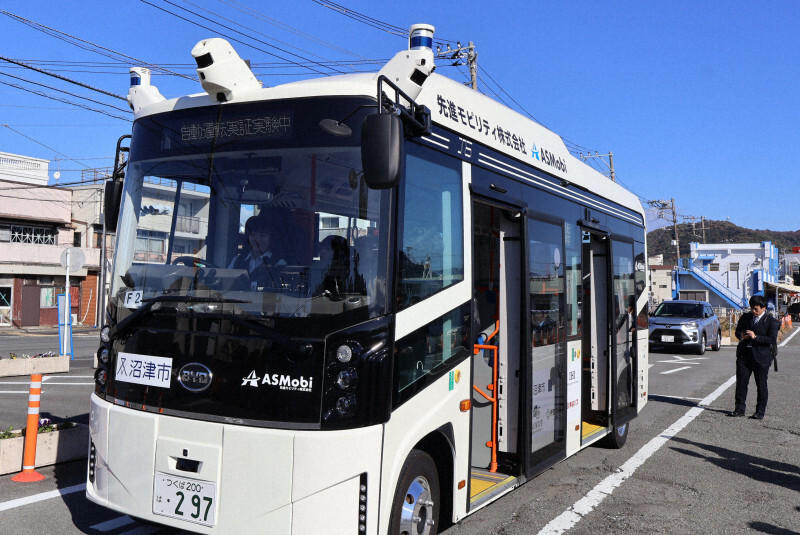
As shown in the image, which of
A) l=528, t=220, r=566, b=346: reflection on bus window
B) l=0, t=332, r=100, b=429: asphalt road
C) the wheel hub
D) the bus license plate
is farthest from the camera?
Answer: l=0, t=332, r=100, b=429: asphalt road

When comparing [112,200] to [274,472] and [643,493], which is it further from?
[643,493]

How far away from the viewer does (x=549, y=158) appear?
21.9ft

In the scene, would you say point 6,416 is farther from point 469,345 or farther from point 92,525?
point 469,345

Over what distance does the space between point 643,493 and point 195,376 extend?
4.56m

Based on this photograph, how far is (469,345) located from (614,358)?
3938 mm

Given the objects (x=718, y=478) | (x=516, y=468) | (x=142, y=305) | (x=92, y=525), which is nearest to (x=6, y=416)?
(x=92, y=525)

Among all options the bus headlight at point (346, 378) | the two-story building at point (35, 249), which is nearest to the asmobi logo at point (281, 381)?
the bus headlight at point (346, 378)

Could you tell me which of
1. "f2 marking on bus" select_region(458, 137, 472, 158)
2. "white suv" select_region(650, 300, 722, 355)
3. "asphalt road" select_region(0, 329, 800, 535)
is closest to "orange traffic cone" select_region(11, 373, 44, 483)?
"asphalt road" select_region(0, 329, 800, 535)

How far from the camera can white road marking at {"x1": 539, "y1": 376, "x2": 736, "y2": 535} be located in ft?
17.8

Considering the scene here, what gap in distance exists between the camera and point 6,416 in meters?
9.12

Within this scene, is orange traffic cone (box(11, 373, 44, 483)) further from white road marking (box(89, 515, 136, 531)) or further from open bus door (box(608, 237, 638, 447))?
open bus door (box(608, 237, 638, 447))

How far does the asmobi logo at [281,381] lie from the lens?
11.9 ft

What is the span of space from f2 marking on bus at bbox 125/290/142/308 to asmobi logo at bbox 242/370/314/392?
0.95 m

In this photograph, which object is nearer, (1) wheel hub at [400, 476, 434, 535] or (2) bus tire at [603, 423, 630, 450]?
(1) wheel hub at [400, 476, 434, 535]
